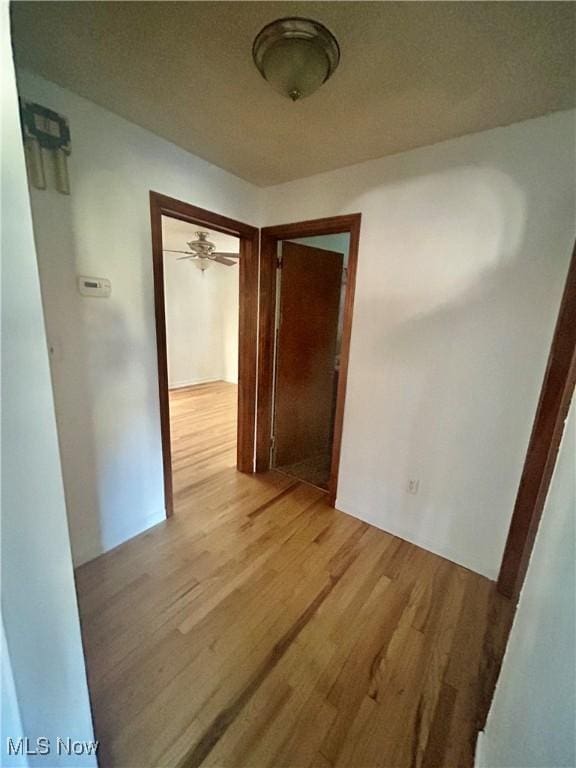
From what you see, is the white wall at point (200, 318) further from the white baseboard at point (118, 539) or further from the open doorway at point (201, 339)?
the white baseboard at point (118, 539)

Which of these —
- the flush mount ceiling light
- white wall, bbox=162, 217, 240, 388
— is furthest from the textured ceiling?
white wall, bbox=162, 217, 240, 388

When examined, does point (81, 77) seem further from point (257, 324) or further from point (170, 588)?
point (170, 588)

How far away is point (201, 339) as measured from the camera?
584 centimetres

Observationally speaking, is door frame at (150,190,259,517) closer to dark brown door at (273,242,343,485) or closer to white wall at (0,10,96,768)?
dark brown door at (273,242,343,485)

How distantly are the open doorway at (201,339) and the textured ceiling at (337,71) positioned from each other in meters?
2.01

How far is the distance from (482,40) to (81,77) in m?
1.55

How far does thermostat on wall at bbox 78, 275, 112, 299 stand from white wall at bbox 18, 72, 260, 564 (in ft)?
0.09

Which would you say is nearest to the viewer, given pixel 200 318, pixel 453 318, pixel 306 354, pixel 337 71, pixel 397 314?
pixel 337 71

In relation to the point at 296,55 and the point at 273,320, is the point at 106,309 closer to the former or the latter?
the point at 273,320

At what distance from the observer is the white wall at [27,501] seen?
55 centimetres

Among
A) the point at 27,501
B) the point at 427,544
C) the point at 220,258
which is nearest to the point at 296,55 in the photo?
the point at 27,501

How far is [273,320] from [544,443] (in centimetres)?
195

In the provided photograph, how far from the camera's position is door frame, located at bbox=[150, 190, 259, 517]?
1.79 m

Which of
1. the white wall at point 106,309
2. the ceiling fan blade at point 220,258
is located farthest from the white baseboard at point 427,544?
the ceiling fan blade at point 220,258
